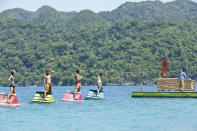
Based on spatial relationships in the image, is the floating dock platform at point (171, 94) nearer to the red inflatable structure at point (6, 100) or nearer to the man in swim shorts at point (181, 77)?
the man in swim shorts at point (181, 77)

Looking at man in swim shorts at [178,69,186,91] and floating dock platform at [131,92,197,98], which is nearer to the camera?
floating dock platform at [131,92,197,98]

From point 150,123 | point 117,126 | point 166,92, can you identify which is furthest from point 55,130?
point 166,92

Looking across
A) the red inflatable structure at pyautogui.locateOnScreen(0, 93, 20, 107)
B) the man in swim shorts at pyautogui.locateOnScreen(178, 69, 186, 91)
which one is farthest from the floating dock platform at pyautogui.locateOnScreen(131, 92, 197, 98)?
the red inflatable structure at pyautogui.locateOnScreen(0, 93, 20, 107)

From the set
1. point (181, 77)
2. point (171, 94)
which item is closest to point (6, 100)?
point (171, 94)

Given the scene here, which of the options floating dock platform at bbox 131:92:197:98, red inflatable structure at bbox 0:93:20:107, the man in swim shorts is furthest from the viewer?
the man in swim shorts

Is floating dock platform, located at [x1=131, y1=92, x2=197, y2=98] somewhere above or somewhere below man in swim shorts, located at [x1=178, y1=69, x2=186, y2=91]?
below

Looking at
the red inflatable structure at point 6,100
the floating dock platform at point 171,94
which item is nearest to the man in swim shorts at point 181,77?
the floating dock platform at point 171,94

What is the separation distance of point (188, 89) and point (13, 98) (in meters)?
18.4

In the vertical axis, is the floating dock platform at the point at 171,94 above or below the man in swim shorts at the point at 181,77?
below

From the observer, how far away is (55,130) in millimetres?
19172

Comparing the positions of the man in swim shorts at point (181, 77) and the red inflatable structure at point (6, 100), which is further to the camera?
the man in swim shorts at point (181, 77)

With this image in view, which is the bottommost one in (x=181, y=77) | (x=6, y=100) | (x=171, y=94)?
(x=6, y=100)

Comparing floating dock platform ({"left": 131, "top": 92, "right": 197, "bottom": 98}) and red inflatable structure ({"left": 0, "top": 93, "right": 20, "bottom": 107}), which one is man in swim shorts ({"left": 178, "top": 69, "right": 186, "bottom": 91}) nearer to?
floating dock platform ({"left": 131, "top": 92, "right": 197, "bottom": 98})

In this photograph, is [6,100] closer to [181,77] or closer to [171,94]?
[171,94]
